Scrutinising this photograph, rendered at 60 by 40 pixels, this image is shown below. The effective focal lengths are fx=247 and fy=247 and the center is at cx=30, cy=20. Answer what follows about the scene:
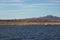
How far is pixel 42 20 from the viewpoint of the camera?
266ft

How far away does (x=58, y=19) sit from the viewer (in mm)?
80062

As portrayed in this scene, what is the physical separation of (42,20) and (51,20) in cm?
528

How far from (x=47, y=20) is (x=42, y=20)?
5.88ft

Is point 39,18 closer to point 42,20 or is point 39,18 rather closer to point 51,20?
point 42,20

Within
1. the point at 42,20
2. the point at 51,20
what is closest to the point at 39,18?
the point at 42,20

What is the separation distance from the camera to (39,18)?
78750mm

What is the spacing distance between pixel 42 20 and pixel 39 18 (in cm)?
252

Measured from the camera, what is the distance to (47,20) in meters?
81.6

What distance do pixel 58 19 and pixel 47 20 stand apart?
378 centimetres

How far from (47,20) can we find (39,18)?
13.1 feet

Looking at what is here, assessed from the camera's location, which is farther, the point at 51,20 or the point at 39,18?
the point at 51,20

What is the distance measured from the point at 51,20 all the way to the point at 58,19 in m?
5.33

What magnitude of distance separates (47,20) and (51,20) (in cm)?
386
